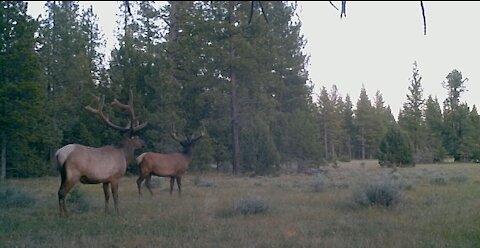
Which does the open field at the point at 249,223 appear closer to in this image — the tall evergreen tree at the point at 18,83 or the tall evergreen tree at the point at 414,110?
the tall evergreen tree at the point at 18,83

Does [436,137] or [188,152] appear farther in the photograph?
[436,137]

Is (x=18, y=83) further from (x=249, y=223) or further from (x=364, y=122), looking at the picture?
(x=364, y=122)

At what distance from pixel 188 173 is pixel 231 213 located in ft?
58.2

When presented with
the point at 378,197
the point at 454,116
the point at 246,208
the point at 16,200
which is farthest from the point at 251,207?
the point at 454,116

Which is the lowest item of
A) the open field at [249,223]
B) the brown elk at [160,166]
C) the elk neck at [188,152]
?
the open field at [249,223]

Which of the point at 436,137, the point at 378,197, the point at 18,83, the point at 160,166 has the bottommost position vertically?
the point at 378,197

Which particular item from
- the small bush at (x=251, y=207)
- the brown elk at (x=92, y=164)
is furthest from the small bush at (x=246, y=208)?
the brown elk at (x=92, y=164)

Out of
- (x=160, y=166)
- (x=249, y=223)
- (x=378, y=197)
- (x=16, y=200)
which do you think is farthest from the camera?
(x=160, y=166)

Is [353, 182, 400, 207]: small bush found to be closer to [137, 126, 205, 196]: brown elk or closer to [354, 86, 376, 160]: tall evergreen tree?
[137, 126, 205, 196]: brown elk

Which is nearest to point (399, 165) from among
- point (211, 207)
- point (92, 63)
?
point (92, 63)

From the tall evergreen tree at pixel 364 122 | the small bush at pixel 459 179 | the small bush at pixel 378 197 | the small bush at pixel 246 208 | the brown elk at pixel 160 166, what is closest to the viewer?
the small bush at pixel 246 208

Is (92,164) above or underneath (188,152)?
underneath

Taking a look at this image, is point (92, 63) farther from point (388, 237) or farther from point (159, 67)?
point (388, 237)

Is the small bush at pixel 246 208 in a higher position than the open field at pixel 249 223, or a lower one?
higher
